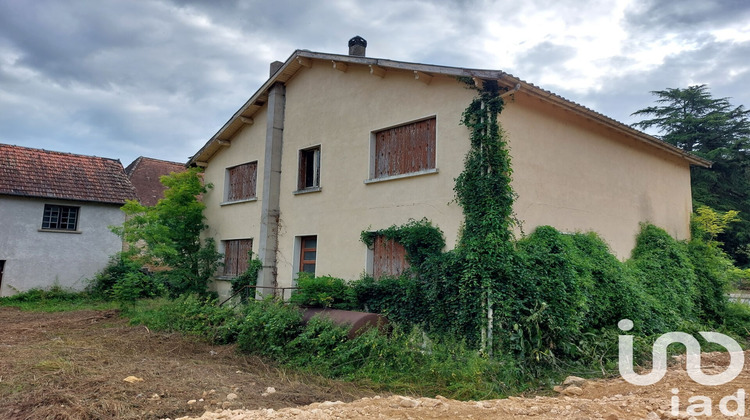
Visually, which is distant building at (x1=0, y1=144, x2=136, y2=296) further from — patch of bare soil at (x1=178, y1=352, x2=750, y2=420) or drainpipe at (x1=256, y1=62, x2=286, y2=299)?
patch of bare soil at (x1=178, y1=352, x2=750, y2=420)

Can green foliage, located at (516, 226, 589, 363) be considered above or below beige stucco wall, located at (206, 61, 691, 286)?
below

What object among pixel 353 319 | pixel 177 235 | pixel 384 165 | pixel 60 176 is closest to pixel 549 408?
pixel 353 319

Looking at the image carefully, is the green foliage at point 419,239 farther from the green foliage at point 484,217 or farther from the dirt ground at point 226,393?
the dirt ground at point 226,393

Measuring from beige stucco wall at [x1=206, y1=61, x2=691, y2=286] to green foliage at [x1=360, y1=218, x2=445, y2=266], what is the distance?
0.17 m

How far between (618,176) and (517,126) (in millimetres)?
4476

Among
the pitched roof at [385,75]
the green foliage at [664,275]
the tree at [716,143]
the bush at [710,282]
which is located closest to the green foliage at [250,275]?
the pitched roof at [385,75]

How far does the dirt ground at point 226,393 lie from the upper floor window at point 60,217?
11.6m

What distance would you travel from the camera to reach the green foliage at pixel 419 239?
991cm

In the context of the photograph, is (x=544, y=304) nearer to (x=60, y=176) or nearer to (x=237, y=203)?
(x=237, y=203)

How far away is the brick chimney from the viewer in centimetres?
1388

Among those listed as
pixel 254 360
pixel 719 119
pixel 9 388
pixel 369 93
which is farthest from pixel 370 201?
pixel 719 119

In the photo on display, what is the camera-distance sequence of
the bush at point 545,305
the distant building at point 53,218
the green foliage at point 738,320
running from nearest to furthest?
the bush at point 545,305 < the green foliage at point 738,320 < the distant building at point 53,218

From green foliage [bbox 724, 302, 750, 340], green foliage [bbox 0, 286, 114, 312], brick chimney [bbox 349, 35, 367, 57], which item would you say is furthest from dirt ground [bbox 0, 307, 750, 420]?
brick chimney [bbox 349, 35, 367, 57]

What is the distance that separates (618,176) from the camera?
12.8 metres
